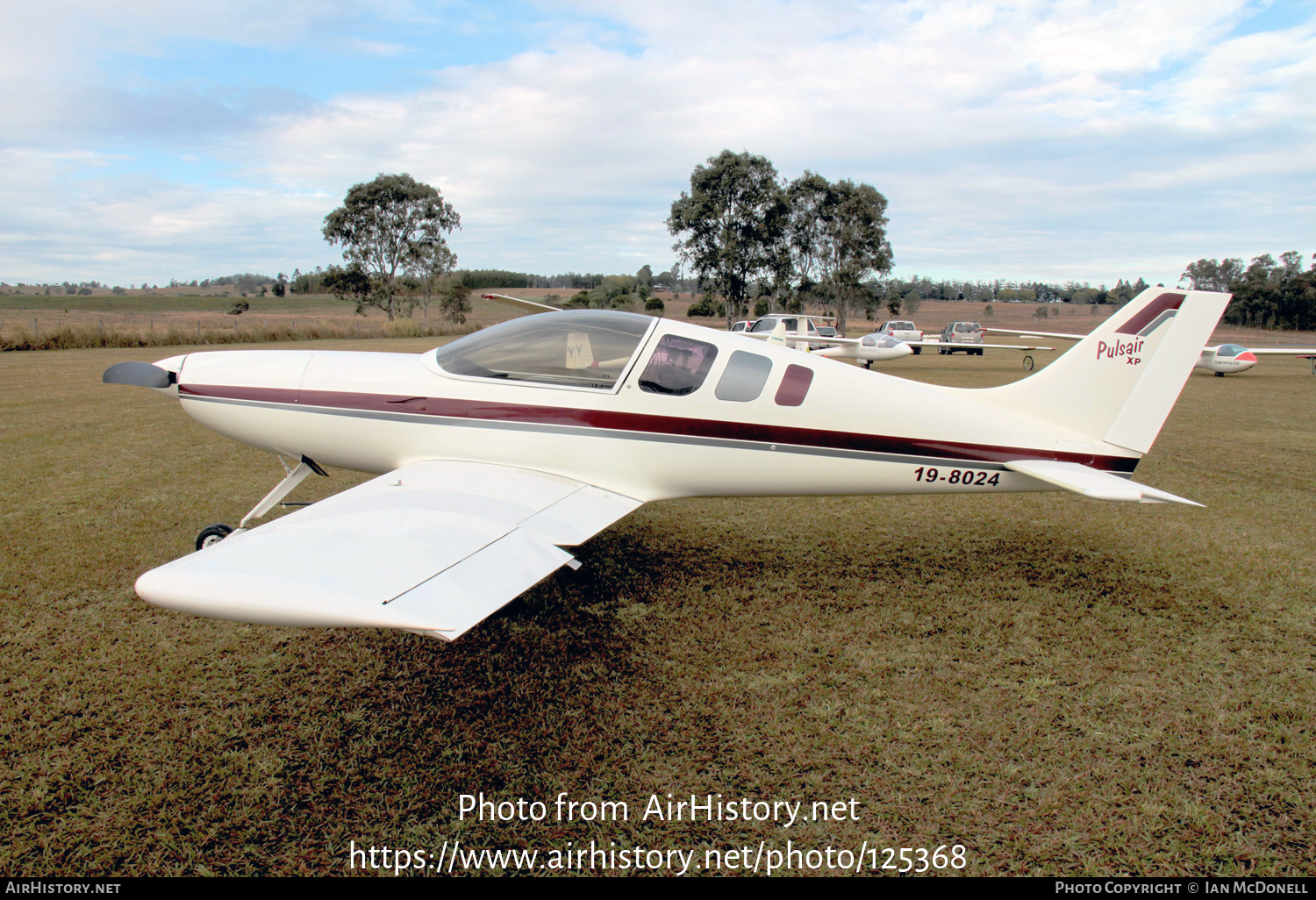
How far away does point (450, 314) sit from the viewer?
5359cm

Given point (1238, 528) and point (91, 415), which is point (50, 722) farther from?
point (91, 415)

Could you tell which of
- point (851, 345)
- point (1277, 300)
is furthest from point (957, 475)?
point (1277, 300)

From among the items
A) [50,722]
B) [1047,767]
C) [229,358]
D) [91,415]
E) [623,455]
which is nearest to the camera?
[1047,767]

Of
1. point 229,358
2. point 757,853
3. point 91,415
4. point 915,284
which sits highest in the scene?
point 915,284

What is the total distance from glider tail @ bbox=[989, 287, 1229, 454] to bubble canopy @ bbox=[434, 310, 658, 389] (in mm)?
2681

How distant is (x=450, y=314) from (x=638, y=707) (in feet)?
180

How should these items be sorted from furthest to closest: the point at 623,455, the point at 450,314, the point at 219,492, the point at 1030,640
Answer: the point at 450,314 → the point at 219,492 → the point at 623,455 → the point at 1030,640

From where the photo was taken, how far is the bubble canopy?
13.7 ft

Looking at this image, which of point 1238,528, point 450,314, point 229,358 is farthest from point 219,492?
point 450,314

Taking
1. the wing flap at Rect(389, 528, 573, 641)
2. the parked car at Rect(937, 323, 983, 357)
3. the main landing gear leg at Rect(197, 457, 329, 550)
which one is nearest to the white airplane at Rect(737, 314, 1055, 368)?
the parked car at Rect(937, 323, 983, 357)

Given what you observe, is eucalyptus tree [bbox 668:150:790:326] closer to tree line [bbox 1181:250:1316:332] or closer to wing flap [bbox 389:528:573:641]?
tree line [bbox 1181:250:1316:332]

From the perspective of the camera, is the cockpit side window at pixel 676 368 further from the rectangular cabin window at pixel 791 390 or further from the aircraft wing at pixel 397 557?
the aircraft wing at pixel 397 557

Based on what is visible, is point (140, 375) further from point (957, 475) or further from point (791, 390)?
point (957, 475)

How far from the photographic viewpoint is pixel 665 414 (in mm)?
4117
